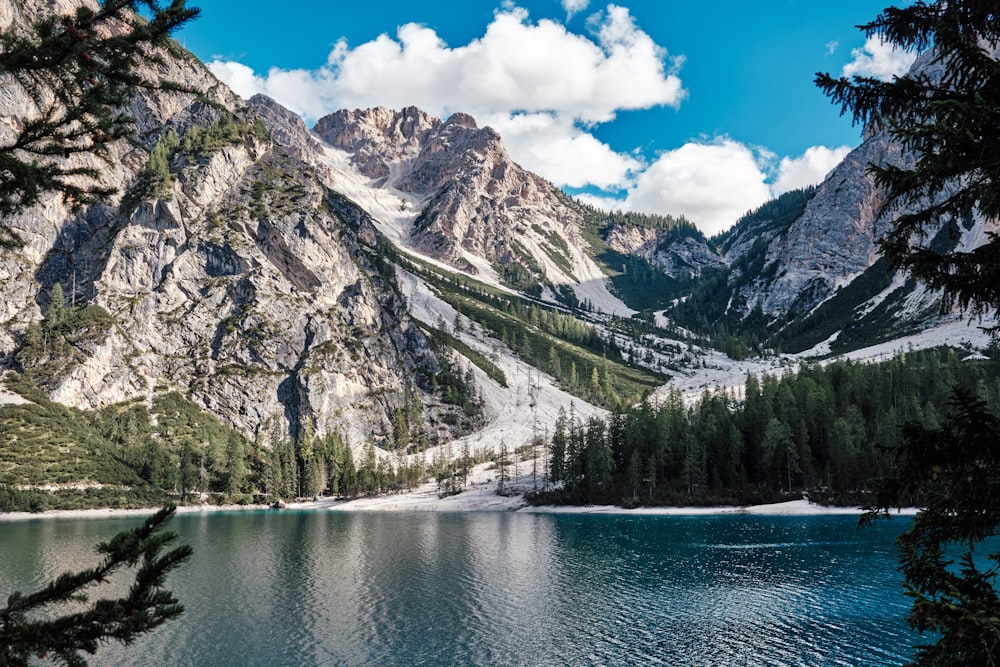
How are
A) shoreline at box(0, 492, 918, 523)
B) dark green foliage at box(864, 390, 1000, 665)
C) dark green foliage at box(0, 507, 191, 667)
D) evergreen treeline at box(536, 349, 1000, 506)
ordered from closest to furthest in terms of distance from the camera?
dark green foliage at box(0, 507, 191, 667) → dark green foliage at box(864, 390, 1000, 665) → shoreline at box(0, 492, 918, 523) → evergreen treeline at box(536, 349, 1000, 506)

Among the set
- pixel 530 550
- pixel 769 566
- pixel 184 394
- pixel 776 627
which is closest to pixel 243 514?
pixel 184 394

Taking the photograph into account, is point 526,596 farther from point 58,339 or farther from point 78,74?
point 58,339

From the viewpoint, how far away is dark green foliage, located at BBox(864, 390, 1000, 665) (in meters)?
8.77

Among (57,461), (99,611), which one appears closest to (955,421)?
(99,611)

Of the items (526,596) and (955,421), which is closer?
(955,421)

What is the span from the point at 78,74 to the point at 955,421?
14345 mm

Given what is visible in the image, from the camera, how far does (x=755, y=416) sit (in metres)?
138

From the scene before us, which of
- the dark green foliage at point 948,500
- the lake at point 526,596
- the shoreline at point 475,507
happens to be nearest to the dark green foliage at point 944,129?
the dark green foliage at point 948,500

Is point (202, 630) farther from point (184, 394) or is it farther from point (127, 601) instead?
point (184, 394)

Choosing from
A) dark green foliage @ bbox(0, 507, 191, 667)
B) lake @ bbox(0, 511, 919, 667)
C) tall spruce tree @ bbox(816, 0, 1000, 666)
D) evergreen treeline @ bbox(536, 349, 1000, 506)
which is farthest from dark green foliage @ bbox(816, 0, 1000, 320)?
evergreen treeline @ bbox(536, 349, 1000, 506)

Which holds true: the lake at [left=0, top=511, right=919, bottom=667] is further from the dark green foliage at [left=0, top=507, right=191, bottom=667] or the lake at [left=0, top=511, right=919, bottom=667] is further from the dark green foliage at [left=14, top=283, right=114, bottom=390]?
the dark green foliage at [left=14, top=283, right=114, bottom=390]

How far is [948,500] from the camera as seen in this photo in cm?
960

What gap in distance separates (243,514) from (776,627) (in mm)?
126994

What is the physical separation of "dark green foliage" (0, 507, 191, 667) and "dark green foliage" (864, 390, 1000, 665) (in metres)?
9.88
